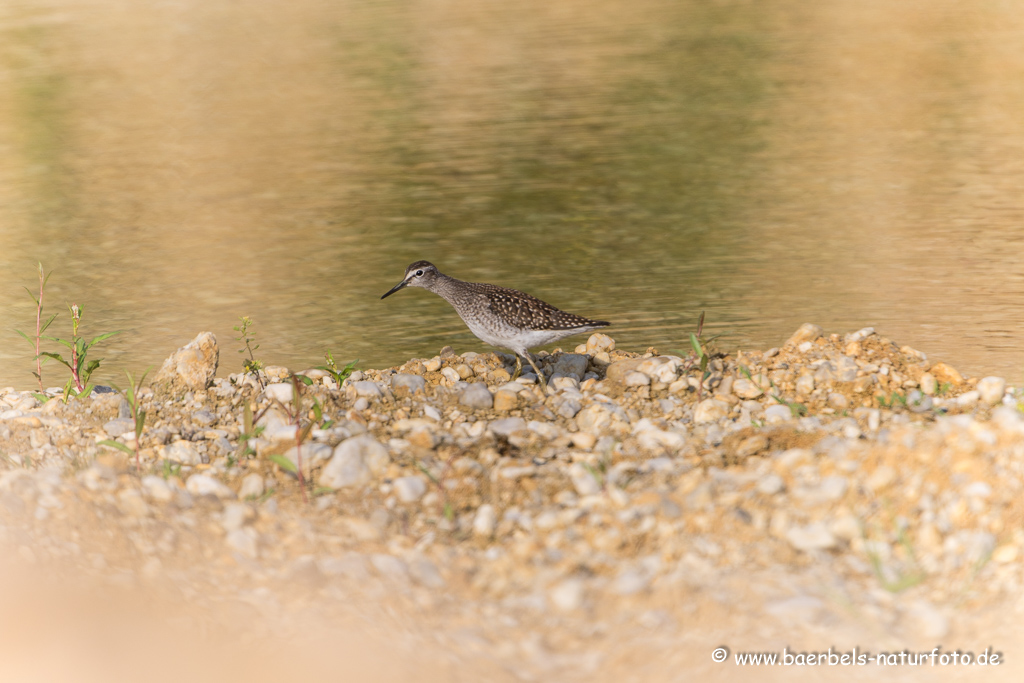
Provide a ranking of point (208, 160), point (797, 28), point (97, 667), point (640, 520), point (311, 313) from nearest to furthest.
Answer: point (97, 667)
point (640, 520)
point (311, 313)
point (208, 160)
point (797, 28)

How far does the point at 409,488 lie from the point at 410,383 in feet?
5.35

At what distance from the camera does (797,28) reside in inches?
1214

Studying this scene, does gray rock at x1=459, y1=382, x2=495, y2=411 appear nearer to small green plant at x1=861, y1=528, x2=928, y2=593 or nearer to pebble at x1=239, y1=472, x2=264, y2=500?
pebble at x1=239, y1=472, x2=264, y2=500

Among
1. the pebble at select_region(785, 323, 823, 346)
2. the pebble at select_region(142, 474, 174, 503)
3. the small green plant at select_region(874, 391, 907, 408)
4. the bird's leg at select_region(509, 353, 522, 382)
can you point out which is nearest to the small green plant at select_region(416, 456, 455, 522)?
the pebble at select_region(142, 474, 174, 503)

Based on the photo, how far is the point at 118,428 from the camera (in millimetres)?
7508

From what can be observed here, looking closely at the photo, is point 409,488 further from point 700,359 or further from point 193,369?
point 193,369

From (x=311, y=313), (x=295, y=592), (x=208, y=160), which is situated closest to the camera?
(x=295, y=592)

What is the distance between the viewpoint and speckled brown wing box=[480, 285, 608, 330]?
7977mm

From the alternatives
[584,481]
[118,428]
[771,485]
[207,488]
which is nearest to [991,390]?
[771,485]

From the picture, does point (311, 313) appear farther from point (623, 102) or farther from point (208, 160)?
point (623, 102)

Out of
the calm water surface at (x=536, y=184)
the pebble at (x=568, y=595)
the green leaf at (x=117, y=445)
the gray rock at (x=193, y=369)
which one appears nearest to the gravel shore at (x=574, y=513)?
the pebble at (x=568, y=595)

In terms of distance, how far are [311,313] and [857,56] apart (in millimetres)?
18411

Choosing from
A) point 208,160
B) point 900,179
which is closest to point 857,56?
point 900,179

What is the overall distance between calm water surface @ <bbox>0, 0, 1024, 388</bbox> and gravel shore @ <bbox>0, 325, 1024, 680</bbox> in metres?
1.65
